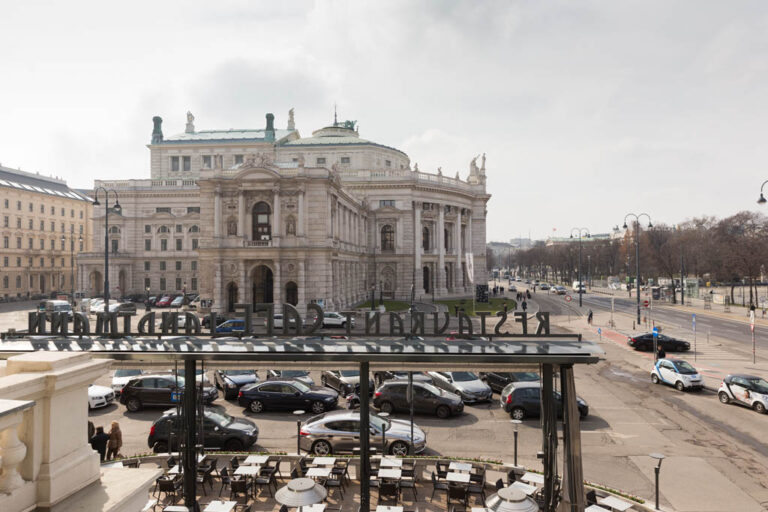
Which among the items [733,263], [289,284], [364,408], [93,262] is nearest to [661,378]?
[364,408]

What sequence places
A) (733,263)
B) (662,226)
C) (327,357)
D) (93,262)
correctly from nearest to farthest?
(327,357) → (733,263) → (93,262) → (662,226)

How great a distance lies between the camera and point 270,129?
3100 inches

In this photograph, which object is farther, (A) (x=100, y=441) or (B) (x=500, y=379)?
(B) (x=500, y=379)

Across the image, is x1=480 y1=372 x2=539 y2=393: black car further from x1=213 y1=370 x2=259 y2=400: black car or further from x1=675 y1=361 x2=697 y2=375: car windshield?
x1=213 y1=370 x2=259 y2=400: black car

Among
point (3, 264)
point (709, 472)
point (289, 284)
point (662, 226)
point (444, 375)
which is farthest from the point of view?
point (662, 226)

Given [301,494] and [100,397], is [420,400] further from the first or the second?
[100,397]

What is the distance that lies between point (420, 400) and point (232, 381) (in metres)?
9.38

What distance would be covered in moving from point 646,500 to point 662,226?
123400 millimetres

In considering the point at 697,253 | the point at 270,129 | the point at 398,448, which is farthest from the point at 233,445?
the point at 697,253

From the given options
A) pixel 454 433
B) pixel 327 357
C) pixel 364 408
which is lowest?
pixel 454 433

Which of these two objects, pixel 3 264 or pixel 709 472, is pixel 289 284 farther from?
pixel 3 264

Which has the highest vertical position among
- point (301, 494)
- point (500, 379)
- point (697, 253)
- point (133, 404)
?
point (697, 253)

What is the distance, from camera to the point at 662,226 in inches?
4668

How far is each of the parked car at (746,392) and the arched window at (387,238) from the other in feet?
168
